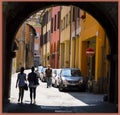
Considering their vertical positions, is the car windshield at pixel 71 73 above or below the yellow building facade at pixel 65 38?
below

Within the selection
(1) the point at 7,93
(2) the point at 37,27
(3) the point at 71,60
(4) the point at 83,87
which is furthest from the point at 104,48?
(2) the point at 37,27

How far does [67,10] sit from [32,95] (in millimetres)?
25608

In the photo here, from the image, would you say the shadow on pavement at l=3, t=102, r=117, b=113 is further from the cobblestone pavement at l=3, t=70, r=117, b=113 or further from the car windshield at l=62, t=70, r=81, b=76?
the car windshield at l=62, t=70, r=81, b=76

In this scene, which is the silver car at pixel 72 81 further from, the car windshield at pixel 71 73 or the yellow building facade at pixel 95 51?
the yellow building facade at pixel 95 51

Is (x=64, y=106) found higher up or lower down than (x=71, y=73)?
lower down

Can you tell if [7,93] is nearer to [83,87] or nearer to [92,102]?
[92,102]

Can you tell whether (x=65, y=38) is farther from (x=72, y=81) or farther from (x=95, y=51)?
(x=72, y=81)

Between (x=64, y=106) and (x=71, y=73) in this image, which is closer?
(x=64, y=106)

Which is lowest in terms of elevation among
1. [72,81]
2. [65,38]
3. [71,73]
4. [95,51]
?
[72,81]

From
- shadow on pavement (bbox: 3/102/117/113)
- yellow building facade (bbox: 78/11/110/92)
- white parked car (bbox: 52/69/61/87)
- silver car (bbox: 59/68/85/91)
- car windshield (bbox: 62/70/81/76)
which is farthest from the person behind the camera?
white parked car (bbox: 52/69/61/87)

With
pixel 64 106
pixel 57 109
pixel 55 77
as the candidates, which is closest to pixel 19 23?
pixel 64 106

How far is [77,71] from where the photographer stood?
123 ft

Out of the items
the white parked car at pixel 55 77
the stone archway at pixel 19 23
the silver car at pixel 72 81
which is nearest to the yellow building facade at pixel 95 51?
the silver car at pixel 72 81

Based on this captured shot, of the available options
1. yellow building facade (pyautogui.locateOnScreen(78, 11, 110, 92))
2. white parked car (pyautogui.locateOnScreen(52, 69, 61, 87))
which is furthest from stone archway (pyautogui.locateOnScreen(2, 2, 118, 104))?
white parked car (pyautogui.locateOnScreen(52, 69, 61, 87))
